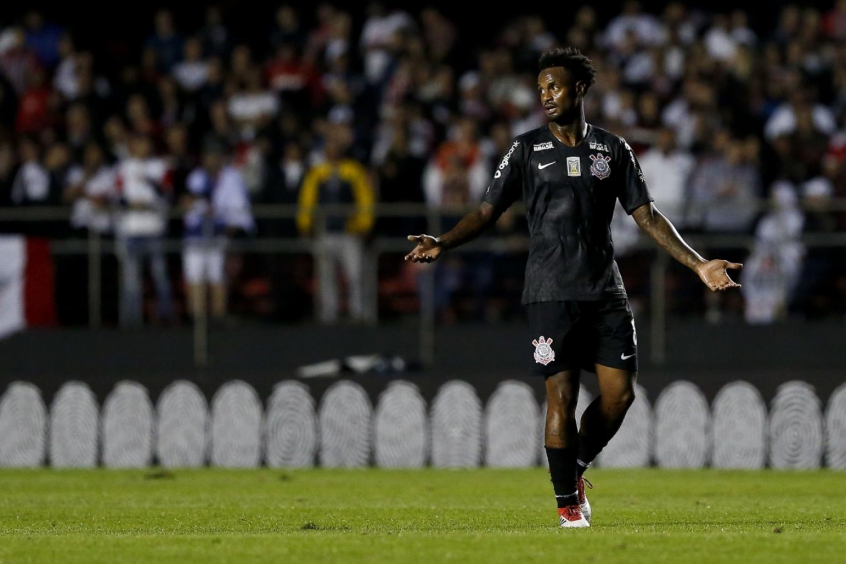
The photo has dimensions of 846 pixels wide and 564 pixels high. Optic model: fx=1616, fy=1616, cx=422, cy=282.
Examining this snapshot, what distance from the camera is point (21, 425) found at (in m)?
16.7

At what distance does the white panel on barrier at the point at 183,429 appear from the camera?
16.4m

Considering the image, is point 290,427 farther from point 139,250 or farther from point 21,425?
point 21,425

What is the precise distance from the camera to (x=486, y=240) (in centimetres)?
1634

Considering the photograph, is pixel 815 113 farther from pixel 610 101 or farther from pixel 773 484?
pixel 773 484

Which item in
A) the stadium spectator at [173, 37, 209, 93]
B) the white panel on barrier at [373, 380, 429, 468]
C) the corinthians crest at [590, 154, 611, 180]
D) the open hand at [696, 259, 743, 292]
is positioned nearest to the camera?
the open hand at [696, 259, 743, 292]

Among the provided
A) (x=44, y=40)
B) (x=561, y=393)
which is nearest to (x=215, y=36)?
(x=44, y=40)

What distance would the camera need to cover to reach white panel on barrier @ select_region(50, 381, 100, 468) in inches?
657

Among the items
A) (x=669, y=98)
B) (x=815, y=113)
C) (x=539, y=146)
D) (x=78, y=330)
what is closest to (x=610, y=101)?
(x=669, y=98)

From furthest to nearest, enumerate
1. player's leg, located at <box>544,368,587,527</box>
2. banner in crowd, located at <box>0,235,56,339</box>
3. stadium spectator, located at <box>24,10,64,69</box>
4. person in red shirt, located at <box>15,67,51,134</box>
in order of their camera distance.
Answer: stadium spectator, located at <box>24,10,64,69</box>
person in red shirt, located at <box>15,67,51,134</box>
banner in crowd, located at <box>0,235,56,339</box>
player's leg, located at <box>544,368,587,527</box>

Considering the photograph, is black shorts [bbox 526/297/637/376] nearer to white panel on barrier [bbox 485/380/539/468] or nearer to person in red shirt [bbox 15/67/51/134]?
white panel on barrier [bbox 485/380/539/468]

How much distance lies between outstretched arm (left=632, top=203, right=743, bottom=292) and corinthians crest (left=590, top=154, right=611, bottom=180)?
0.94 ft

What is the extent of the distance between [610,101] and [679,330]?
12.7ft

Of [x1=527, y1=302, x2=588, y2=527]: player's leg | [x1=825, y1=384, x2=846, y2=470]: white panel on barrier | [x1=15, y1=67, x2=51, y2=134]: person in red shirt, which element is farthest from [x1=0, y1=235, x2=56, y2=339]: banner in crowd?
[x1=527, y1=302, x2=588, y2=527]: player's leg

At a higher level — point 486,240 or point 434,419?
point 486,240
